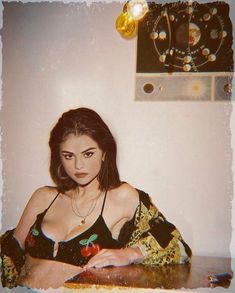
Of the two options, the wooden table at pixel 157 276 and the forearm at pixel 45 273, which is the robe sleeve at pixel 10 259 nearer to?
the forearm at pixel 45 273

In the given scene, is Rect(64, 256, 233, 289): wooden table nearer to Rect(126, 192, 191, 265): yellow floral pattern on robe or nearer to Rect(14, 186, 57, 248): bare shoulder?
Rect(126, 192, 191, 265): yellow floral pattern on robe

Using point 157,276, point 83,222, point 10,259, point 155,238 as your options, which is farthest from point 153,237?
point 10,259

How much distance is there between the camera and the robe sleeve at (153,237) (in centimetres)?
173

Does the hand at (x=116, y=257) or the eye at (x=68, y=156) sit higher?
the eye at (x=68, y=156)

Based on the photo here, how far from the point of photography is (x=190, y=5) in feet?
5.86

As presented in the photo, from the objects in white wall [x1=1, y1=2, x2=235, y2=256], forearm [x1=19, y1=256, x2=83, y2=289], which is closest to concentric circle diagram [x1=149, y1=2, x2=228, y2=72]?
white wall [x1=1, y1=2, x2=235, y2=256]

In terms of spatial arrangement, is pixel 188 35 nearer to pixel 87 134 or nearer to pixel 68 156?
pixel 87 134

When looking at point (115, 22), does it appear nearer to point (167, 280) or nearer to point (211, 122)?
point (211, 122)

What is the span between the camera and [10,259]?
1831 mm

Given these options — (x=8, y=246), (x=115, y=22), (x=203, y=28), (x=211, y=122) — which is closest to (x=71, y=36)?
(x=115, y=22)

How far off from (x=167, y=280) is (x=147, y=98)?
30.8 inches

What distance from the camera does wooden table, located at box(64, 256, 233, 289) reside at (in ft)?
5.45

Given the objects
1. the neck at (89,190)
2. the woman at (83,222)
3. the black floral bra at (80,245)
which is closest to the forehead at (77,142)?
the woman at (83,222)

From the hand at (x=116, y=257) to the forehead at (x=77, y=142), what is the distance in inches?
18.5
